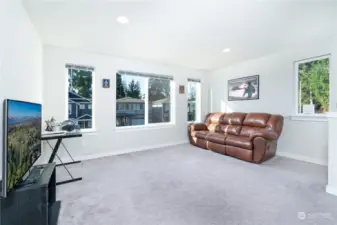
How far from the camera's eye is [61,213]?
1.87 m

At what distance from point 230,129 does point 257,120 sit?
68 cm

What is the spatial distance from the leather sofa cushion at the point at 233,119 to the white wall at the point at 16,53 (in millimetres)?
4136

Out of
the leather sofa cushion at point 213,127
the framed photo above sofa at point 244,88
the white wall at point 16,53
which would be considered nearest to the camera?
the white wall at point 16,53

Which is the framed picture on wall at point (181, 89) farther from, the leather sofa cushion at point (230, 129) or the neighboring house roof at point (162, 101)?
the leather sofa cushion at point (230, 129)

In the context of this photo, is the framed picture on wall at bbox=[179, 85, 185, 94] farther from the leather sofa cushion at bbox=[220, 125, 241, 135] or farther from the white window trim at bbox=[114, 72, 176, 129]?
the leather sofa cushion at bbox=[220, 125, 241, 135]

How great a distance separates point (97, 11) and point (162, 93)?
3071 mm

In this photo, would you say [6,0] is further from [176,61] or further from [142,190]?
[176,61]

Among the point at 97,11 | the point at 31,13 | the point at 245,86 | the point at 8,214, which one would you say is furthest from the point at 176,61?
the point at 8,214

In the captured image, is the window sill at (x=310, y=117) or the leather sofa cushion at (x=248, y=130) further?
the leather sofa cushion at (x=248, y=130)

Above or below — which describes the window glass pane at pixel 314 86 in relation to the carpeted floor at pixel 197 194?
above

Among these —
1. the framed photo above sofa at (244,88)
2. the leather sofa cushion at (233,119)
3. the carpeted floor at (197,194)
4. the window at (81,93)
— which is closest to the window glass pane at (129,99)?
the window at (81,93)

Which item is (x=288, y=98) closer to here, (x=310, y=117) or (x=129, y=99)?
(x=310, y=117)

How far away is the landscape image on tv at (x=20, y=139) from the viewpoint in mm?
1328

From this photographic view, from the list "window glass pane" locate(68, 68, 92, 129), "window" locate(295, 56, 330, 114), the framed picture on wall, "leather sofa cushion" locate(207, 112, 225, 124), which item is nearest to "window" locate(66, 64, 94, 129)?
"window glass pane" locate(68, 68, 92, 129)
